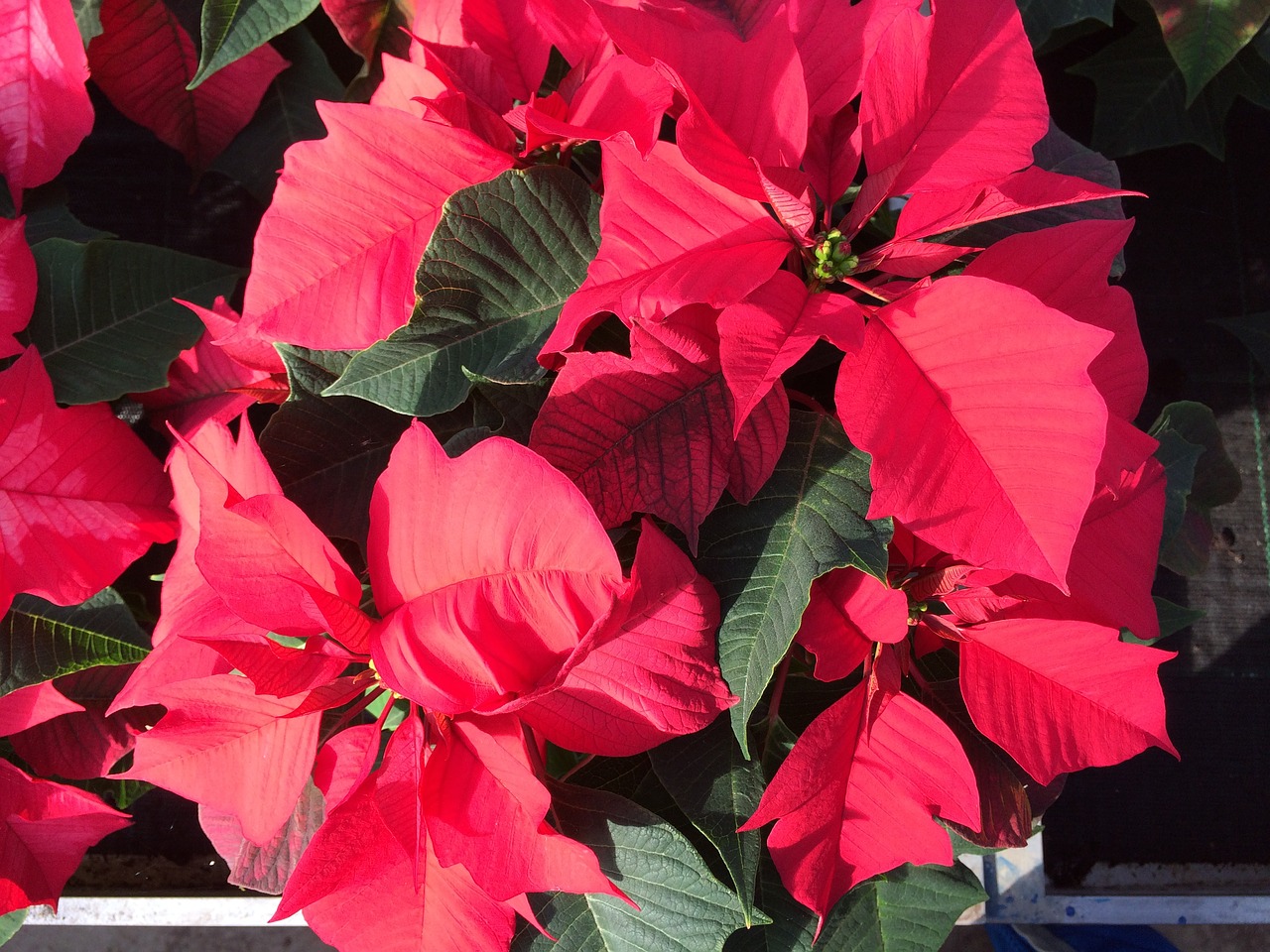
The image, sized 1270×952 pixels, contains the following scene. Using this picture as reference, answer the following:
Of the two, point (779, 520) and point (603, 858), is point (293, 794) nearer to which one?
point (603, 858)

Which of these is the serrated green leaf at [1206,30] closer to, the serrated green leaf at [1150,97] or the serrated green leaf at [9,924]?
the serrated green leaf at [1150,97]

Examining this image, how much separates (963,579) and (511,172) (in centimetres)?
29

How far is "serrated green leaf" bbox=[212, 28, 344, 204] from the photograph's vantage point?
2.34 feet

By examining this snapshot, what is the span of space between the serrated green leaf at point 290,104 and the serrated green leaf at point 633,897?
51cm

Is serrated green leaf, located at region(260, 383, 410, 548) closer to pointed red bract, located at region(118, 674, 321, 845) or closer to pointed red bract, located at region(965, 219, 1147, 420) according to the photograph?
pointed red bract, located at region(118, 674, 321, 845)

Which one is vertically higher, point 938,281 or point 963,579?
point 938,281

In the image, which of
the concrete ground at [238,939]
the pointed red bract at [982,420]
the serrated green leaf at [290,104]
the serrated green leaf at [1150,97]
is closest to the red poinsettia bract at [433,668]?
the pointed red bract at [982,420]

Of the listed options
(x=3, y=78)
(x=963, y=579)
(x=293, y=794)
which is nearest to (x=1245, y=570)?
(x=963, y=579)

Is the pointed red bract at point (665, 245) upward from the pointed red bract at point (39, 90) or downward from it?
downward

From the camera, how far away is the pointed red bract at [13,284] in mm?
546

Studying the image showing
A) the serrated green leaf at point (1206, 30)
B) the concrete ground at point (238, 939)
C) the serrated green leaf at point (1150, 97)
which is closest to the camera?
the serrated green leaf at point (1206, 30)

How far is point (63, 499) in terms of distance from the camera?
0.52 m

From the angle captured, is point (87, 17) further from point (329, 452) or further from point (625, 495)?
point (625, 495)

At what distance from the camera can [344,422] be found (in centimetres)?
52
